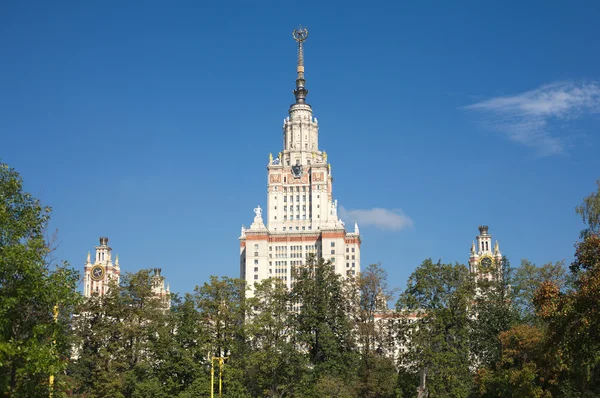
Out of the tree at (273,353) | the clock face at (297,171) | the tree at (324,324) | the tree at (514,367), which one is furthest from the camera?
the clock face at (297,171)

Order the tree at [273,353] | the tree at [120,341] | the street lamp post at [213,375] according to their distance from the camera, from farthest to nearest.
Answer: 1. the tree at [273,353]
2. the tree at [120,341]
3. the street lamp post at [213,375]

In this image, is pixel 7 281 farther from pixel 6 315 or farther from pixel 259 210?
pixel 259 210

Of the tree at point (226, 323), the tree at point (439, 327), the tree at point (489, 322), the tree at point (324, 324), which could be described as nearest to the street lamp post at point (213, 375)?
the tree at point (226, 323)

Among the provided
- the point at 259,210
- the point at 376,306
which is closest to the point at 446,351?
the point at 376,306

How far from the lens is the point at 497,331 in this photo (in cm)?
7494

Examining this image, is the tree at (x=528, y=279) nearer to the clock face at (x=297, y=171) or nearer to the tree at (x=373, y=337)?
the tree at (x=373, y=337)

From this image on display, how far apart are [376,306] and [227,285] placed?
55.2 feet

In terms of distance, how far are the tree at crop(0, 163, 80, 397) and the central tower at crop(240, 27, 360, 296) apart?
428 feet

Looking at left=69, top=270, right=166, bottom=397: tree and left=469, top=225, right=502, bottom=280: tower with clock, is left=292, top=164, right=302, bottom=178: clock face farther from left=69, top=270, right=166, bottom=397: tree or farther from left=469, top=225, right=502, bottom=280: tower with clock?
left=69, top=270, right=166, bottom=397: tree

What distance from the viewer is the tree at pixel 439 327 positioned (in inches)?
2677

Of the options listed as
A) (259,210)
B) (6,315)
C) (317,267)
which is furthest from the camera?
(259,210)

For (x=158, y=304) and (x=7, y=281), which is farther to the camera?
(x=158, y=304)

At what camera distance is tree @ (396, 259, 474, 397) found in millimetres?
68000

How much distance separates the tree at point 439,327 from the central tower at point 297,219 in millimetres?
103686
